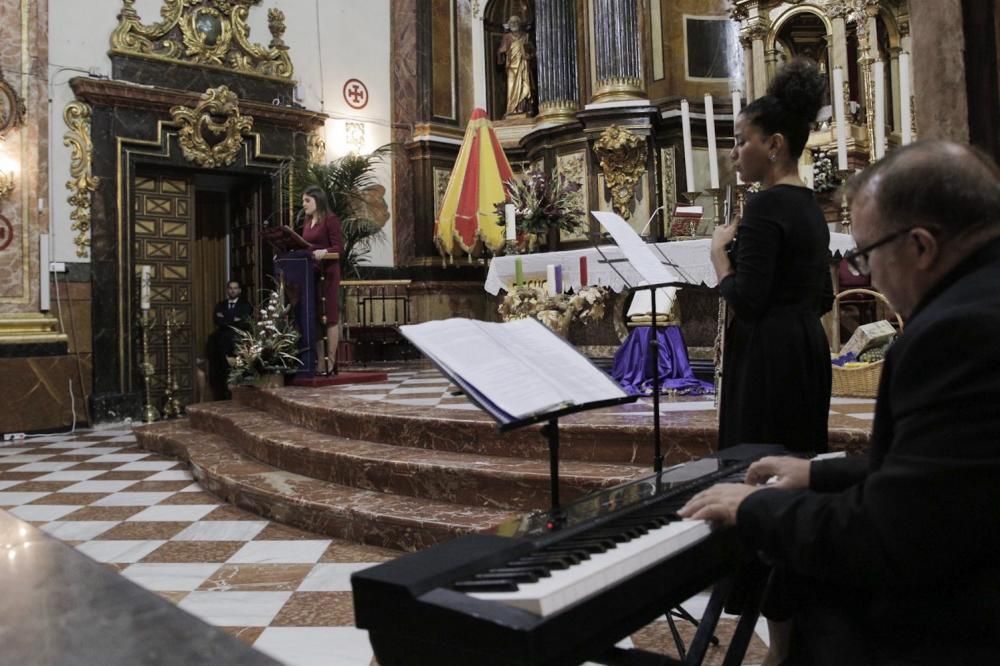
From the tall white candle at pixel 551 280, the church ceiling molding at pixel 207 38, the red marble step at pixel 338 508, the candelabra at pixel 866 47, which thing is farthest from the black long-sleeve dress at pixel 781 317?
the church ceiling molding at pixel 207 38

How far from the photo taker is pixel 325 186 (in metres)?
9.93

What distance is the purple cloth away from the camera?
541 centimetres

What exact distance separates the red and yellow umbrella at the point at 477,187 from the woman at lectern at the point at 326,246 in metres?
3.17

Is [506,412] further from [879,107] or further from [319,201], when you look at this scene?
[319,201]

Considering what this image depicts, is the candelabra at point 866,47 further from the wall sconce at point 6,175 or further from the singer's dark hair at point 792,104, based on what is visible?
the wall sconce at point 6,175

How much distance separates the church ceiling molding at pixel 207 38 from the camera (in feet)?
30.1

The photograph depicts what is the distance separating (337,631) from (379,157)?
9121 millimetres

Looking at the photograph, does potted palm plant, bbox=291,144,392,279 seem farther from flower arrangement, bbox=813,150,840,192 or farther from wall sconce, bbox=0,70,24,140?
flower arrangement, bbox=813,150,840,192

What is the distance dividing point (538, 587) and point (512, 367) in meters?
0.73

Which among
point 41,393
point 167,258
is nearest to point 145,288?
point 167,258

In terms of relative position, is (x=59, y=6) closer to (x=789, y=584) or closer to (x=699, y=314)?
(x=699, y=314)

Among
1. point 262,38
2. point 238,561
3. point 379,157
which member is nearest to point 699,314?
point 238,561

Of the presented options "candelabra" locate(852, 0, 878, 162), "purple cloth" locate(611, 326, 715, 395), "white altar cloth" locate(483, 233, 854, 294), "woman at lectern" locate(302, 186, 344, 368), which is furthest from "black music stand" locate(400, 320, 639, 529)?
"candelabra" locate(852, 0, 878, 162)

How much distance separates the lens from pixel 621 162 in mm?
8859
